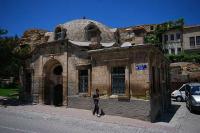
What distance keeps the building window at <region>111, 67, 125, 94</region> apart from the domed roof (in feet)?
24.4

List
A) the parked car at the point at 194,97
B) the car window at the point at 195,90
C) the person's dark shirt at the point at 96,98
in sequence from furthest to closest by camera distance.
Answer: the car window at the point at 195,90
the parked car at the point at 194,97
the person's dark shirt at the point at 96,98

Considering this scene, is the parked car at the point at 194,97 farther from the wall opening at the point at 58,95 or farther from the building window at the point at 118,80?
the wall opening at the point at 58,95

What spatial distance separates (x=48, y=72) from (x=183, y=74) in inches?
838

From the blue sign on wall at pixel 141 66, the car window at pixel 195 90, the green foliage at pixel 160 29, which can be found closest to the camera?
the blue sign on wall at pixel 141 66

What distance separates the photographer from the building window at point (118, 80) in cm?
1564

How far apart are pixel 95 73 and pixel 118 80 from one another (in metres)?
2.10

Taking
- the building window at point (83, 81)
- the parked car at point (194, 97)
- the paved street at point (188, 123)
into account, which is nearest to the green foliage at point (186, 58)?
the parked car at point (194, 97)

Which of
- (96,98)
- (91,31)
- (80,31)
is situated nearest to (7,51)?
(80,31)

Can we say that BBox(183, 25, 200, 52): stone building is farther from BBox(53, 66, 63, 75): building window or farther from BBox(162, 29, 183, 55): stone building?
BBox(53, 66, 63, 75): building window

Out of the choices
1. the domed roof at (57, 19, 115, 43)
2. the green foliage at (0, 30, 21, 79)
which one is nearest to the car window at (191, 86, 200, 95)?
the domed roof at (57, 19, 115, 43)

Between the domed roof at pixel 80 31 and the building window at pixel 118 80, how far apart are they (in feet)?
24.4

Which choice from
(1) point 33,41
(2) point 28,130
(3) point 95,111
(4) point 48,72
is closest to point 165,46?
(1) point 33,41

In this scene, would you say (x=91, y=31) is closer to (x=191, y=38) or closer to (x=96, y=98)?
(x=96, y=98)

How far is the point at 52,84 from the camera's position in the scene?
21.7 meters
